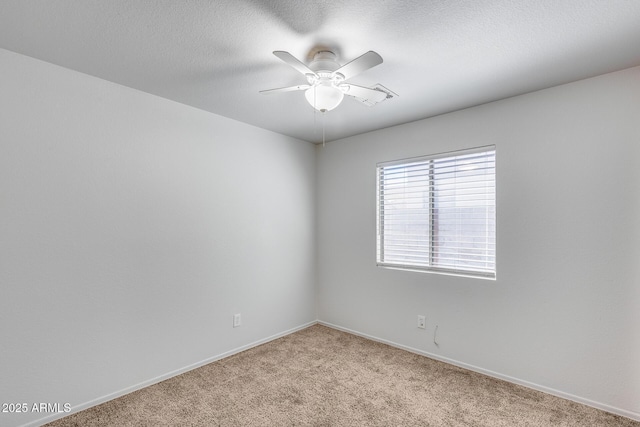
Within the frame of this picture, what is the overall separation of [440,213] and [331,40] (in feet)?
6.41

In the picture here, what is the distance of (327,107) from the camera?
1.95 m

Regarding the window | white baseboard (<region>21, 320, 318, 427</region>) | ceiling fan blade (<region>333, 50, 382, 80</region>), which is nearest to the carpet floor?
white baseboard (<region>21, 320, 318, 427</region>)

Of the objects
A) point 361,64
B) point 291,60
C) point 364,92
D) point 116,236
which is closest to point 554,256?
point 364,92

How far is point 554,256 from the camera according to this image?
234 cm

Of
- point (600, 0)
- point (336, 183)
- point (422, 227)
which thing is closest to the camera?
point (600, 0)

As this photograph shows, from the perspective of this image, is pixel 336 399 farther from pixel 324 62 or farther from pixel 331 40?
pixel 331 40

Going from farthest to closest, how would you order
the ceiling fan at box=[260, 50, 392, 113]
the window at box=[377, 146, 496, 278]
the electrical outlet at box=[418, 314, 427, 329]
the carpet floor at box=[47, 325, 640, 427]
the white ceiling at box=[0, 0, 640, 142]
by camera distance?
1. the electrical outlet at box=[418, 314, 427, 329]
2. the window at box=[377, 146, 496, 278]
3. the carpet floor at box=[47, 325, 640, 427]
4. the ceiling fan at box=[260, 50, 392, 113]
5. the white ceiling at box=[0, 0, 640, 142]

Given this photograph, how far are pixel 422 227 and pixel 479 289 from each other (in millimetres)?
771

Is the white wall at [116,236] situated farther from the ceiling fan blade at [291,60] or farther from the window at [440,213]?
the ceiling fan blade at [291,60]

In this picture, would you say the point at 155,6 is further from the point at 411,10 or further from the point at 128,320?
the point at 128,320

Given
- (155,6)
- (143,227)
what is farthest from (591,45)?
(143,227)

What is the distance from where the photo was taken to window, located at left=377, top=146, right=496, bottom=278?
2736 mm

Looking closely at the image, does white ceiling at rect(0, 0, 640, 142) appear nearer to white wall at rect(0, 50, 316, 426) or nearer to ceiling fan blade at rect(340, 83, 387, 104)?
ceiling fan blade at rect(340, 83, 387, 104)

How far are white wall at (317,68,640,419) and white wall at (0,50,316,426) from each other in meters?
1.72
